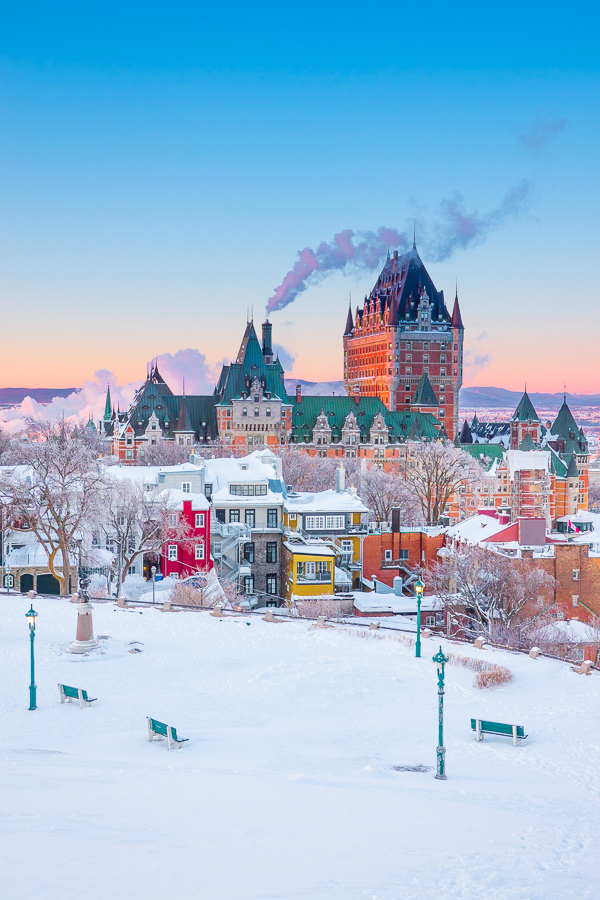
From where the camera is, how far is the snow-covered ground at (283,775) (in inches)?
479

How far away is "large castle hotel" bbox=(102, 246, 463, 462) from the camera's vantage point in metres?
108

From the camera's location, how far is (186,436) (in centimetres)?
10588

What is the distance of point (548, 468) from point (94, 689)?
88.1 metres

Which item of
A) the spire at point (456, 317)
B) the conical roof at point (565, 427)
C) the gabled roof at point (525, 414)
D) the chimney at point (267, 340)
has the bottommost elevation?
the conical roof at point (565, 427)

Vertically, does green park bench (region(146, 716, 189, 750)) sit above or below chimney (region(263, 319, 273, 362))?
below

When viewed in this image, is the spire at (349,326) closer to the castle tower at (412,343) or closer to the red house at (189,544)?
the castle tower at (412,343)

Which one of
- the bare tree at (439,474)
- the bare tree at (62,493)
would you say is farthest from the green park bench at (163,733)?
the bare tree at (439,474)

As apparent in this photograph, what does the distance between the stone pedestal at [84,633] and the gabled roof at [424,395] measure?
4164 inches

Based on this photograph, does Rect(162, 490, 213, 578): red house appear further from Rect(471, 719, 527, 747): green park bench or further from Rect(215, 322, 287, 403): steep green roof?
Rect(215, 322, 287, 403): steep green roof

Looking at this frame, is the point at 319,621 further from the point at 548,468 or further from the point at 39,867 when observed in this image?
the point at 548,468

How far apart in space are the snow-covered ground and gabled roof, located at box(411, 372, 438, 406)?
101 metres

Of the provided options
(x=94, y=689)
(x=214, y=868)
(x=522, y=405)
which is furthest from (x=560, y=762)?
(x=522, y=405)

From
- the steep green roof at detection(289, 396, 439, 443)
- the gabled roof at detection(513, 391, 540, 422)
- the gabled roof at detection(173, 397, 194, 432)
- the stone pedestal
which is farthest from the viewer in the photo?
the gabled roof at detection(513, 391, 540, 422)

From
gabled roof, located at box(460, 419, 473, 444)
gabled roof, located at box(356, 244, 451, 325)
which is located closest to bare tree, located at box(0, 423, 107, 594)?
gabled roof, located at box(356, 244, 451, 325)
